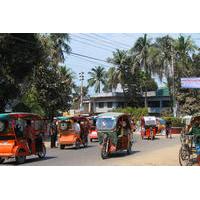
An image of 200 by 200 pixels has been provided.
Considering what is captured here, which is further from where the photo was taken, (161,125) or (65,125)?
(161,125)

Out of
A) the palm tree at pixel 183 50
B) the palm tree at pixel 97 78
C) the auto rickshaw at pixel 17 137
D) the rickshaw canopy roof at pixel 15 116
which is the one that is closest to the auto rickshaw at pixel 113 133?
the auto rickshaw at pixel 17 137

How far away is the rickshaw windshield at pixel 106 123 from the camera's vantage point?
2087 cm

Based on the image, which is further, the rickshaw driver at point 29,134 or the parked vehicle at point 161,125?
the parked vehicle at point 161,125

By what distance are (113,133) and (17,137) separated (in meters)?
4.29

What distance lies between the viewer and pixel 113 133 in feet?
67.9

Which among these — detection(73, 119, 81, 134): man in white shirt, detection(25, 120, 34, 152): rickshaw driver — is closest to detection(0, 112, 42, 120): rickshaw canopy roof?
detection(25, 120, 34, 152): rickshaw driver

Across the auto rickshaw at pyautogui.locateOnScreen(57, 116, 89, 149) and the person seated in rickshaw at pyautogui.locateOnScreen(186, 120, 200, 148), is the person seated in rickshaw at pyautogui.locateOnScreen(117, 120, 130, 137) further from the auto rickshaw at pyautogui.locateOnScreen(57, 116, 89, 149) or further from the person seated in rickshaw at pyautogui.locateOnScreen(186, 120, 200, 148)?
the auto rickshaw at pyautogui.locateOnScreen(57, 116, 89, 149)

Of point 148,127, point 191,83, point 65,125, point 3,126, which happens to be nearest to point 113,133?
point 3,126

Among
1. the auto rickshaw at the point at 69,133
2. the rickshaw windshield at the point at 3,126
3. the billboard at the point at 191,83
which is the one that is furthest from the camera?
the billboard at the point at 191,83

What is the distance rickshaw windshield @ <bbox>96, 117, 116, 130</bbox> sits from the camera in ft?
68.5

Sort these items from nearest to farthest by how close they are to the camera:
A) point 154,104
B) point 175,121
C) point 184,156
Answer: point 184,156 < point 175,121 < point 154,104

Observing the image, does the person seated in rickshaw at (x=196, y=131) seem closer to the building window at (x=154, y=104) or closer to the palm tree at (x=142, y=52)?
the palm tree at (x=142, y=52)

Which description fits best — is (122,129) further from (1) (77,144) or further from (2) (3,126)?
(2) (3,126)
